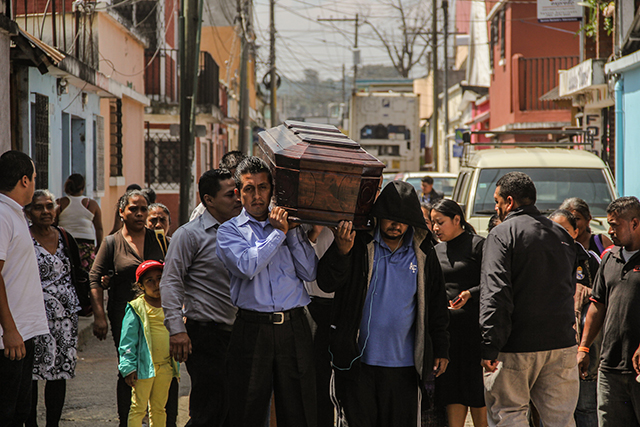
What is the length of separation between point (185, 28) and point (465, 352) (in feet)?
26.6

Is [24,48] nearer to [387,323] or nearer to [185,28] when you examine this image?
[185,28]

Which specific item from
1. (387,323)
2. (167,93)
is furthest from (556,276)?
(167,93)

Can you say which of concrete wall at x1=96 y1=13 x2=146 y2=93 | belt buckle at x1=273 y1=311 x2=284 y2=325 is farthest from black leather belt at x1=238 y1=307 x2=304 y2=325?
concrete wall at x1=96 y1=13 x2=146 y2=93

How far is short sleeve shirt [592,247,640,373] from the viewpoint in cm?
462

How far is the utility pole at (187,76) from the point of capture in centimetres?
1150

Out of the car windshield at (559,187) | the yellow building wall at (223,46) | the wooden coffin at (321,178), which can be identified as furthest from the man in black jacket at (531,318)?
the yellow building wall at (223,46)

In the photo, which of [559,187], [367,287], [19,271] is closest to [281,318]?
[367,287]

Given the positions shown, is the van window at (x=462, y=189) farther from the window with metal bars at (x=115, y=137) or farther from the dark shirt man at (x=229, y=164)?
the window with metal bars at (x=115, y=137)

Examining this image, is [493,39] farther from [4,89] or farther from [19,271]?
[19,271]

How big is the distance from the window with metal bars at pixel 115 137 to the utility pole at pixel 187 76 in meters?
4.39

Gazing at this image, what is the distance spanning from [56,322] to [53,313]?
8 cm

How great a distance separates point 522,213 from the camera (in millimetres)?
4941

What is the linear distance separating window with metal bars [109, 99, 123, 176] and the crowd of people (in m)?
9.96

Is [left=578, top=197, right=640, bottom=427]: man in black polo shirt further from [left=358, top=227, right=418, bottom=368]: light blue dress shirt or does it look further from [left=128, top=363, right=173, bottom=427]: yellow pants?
[left=128, top=363, right=173, bottom=427]: yellow pants
